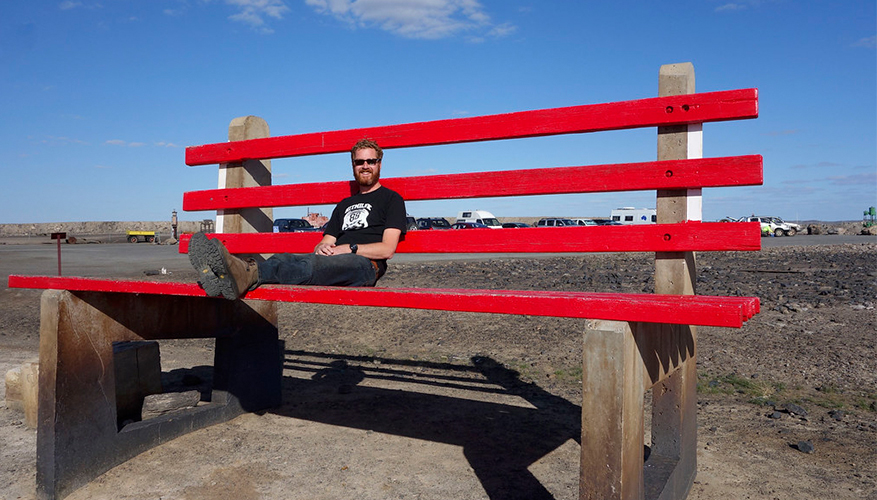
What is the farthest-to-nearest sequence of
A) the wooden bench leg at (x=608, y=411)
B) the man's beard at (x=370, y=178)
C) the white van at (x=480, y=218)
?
the white van at (x=480, y=218)
the man's beard at (x=370, y=178)
the wooden bench leg at (x=608, y=411)

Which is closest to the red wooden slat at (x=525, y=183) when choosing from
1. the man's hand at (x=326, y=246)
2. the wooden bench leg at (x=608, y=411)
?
the man's hand at (x=326, y=246)

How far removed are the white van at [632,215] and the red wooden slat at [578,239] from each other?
150 ft

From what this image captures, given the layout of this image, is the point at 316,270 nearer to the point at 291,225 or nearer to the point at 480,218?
the point at 291,225

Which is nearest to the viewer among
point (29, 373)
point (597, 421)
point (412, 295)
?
point (597, 421)

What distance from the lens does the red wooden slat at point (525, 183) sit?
124 inches

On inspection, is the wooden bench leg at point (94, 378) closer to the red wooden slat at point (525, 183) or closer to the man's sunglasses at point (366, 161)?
the red wooden slat at point (525, 183)

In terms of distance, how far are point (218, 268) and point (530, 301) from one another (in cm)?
128

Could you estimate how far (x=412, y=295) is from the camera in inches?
100

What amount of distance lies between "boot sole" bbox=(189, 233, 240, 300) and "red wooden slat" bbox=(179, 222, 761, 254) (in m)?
1.43

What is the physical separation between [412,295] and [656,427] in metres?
1.46

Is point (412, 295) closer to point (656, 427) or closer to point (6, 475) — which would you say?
point (656, 427)

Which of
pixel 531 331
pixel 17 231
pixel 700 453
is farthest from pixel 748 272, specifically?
pixel 17 231

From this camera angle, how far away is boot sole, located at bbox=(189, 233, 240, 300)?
262 cm

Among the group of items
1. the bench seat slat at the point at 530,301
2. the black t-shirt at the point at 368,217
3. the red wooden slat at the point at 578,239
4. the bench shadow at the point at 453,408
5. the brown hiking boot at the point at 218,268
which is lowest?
the bench shadow at the point at 453,408
